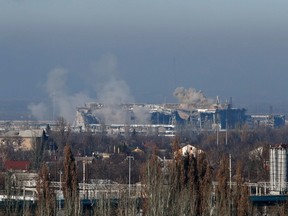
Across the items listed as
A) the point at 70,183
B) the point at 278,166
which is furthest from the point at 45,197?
the point at 278,166

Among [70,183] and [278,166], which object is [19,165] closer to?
[278,166]

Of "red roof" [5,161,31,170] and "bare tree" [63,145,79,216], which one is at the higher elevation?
"red roof" [5,161,31,170]

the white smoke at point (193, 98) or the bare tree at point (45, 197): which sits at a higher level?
the white smoke at point (193, 98)

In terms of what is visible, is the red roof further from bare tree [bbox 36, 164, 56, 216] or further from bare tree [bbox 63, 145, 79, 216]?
bare tree [bbox 36, 164, 56, 216]

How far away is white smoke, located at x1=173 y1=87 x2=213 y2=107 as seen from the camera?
143 m

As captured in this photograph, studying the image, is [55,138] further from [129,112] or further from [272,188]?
[129,112]

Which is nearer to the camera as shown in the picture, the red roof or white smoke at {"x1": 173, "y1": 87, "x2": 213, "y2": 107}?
the red roof

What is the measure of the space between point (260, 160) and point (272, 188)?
36.0 ft

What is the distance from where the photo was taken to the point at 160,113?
142m

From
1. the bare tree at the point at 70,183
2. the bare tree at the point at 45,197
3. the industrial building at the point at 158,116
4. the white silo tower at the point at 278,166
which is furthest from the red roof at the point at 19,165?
the industrial building at the point at 158,116

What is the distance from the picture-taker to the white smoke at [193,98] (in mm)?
142750

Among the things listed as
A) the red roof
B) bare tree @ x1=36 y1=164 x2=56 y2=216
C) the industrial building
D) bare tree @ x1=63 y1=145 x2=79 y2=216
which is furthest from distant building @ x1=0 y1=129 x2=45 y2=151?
bare tree @ x1=36 y1=164 x2=56 y2=216

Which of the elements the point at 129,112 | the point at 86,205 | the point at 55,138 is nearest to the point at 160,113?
the point at 129,112

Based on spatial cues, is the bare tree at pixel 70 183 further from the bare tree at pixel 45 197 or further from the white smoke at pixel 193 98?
the white smoke at pixel 193 98
